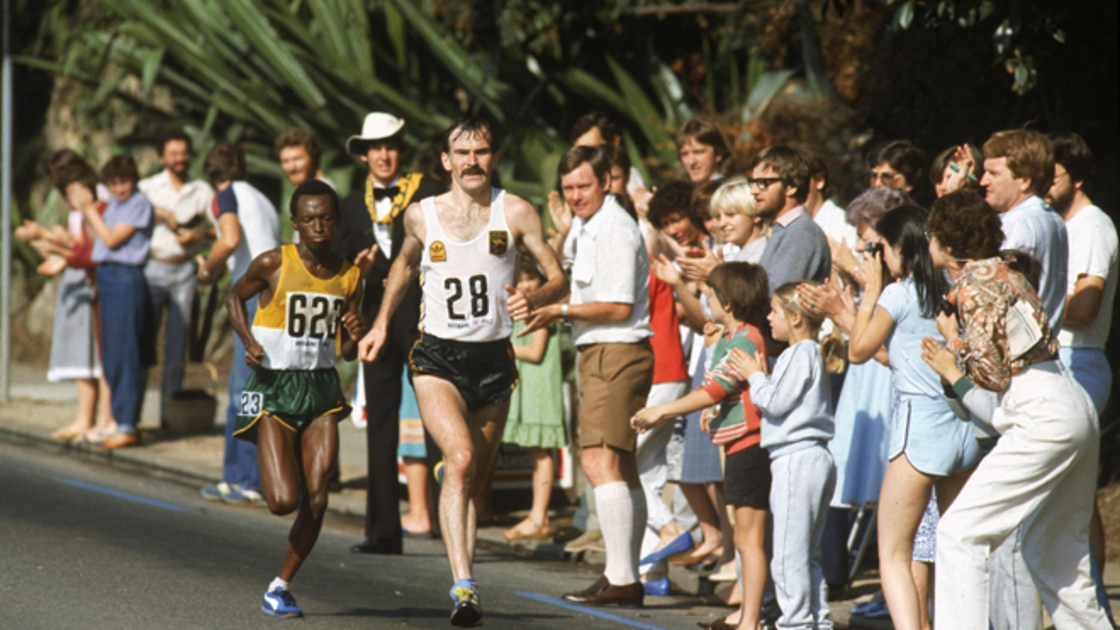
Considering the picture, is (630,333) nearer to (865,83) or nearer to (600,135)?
(600,135)

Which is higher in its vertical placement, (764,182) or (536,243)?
(764,182)

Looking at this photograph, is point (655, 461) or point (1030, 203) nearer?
point (1030, 203)

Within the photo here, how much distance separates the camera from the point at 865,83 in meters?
11.2

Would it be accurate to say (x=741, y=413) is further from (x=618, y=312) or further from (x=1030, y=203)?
(x=1030, y=203)

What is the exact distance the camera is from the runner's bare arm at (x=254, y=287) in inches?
230

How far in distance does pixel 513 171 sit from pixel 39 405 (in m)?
5.36

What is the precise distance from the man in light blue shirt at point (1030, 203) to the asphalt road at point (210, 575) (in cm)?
222

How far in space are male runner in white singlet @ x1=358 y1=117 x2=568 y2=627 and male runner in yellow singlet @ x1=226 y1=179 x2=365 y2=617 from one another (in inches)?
10.4

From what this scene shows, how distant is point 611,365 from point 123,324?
5.77 m

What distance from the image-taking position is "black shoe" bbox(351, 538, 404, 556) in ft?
24.1

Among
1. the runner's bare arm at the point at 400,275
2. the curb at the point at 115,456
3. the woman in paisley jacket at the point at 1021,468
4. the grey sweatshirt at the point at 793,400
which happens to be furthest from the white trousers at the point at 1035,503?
the curb at the point at 115,456

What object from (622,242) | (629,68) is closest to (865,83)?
(629,68)

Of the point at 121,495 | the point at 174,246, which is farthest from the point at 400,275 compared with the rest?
the point at 174,246

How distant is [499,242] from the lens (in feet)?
18.8
